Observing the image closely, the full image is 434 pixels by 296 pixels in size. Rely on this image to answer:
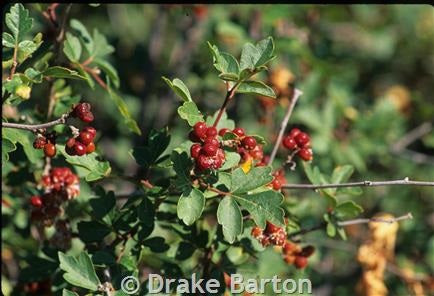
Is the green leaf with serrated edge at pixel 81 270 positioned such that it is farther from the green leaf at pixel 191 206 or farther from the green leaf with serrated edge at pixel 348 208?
the green leaf with serrated edge at pixel 348 208

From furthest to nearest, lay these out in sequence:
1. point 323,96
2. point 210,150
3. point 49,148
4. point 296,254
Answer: point 323,96 < point 296,254 < point 49,148 < point 210,150

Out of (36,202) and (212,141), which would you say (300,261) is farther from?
(36,202)

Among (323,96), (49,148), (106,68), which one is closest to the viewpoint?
(49,148)

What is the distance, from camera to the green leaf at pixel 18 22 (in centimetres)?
173

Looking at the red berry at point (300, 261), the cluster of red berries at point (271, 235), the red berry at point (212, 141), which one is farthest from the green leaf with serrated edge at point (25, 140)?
the red berry at point (300, 261)

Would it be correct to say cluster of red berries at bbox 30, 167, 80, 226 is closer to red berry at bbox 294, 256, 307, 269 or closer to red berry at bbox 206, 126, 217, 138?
red berry at bbox 206, 126, 217, 138

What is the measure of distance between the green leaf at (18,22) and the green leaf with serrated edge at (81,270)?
22.1 inches

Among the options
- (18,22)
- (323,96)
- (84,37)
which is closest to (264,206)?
(18,22)

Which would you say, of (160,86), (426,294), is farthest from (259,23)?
(426,294)

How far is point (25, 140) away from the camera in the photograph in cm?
192

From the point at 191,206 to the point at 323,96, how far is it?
1719mm

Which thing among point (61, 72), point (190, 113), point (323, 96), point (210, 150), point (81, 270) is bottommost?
point (81, 270)

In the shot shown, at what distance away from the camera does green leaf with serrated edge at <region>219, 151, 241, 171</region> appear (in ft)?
5.49

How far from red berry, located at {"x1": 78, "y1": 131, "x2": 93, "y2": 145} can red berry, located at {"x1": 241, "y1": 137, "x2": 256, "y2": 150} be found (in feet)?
1.23
